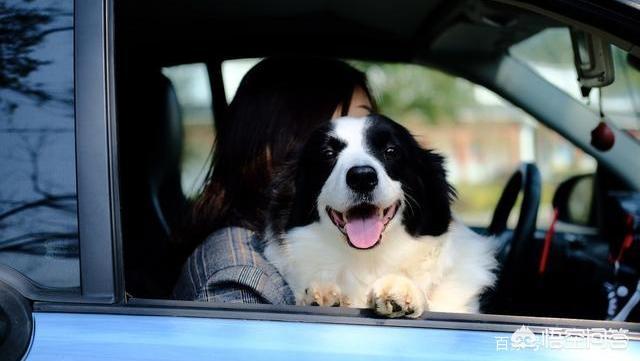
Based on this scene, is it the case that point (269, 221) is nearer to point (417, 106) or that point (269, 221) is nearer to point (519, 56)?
point (519, 56)

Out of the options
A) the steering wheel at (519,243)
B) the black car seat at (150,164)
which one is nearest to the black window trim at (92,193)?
the black car seat at (150,164)

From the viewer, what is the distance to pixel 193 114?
3947 millimetres

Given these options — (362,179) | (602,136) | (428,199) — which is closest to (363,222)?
(362,179)

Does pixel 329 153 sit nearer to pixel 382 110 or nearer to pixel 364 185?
pixel 364 185

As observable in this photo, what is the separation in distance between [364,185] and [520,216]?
0.84m

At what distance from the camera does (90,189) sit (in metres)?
1.62

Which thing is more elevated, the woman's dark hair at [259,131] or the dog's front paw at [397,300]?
the woman's dark hair at [259,131]

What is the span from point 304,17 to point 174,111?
588mm

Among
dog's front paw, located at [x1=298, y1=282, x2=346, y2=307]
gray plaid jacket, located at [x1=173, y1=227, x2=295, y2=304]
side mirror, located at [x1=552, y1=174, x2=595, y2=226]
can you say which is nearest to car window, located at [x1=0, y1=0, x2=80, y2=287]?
gray plaid jacket, located at [x1=173, y1=227, x2=295, y2=304]

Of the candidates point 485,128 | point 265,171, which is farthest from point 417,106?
point 265,171

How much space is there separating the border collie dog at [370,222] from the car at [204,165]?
5.2 inches

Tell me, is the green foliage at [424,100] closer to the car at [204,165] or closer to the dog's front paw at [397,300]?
the car at [204,165]

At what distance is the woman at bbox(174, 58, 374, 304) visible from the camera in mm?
2137

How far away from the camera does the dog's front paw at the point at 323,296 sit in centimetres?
187
